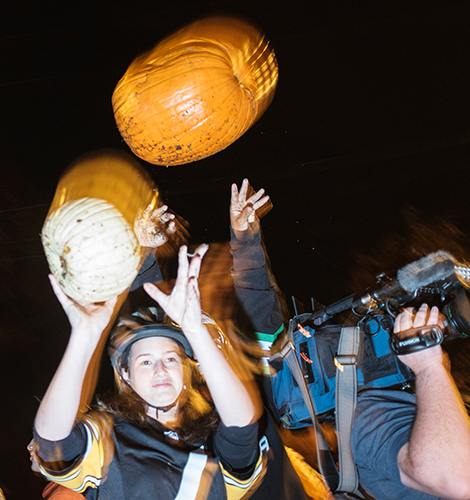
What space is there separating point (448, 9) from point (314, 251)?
4.52 ft

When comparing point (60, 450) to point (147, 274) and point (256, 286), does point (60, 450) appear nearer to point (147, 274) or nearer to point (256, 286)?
point (147, 274)

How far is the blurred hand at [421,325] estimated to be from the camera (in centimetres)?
98

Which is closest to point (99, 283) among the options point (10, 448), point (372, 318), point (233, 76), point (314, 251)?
point (233, 76)

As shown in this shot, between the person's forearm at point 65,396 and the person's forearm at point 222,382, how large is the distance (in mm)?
260

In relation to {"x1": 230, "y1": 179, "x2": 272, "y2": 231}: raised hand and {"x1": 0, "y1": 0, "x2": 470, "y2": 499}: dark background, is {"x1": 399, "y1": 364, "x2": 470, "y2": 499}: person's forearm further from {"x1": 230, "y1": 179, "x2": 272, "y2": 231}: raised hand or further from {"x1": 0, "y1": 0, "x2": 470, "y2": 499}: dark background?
{"x1": 0, "y1": 0, "x2": 470, "y2": 499}: dark background

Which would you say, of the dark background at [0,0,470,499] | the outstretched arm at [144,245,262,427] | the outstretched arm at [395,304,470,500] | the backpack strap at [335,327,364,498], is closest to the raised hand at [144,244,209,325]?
the outstretched arm at [144,245,262,427]

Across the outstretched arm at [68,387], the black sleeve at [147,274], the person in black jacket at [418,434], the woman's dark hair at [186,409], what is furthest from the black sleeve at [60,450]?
the person in black jacket at [418,434]

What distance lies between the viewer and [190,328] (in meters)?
0.81

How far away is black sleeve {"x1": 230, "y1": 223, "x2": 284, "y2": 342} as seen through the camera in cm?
148

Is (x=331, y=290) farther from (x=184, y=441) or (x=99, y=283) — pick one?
(x=99, y=283)

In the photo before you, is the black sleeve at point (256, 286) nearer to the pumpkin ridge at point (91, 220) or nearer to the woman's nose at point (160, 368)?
the woman's nose at point (160, 368)

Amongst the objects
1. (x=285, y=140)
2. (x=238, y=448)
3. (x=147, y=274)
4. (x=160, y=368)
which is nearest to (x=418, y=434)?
(x=238, y=448)

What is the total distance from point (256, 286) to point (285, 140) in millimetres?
784

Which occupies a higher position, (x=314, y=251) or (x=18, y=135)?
(x=18, y=135)
